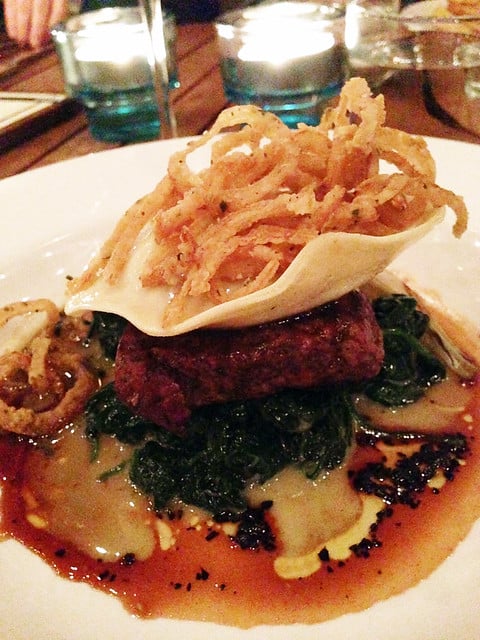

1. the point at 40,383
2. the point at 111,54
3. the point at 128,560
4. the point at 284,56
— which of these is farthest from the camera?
the point at 111,54

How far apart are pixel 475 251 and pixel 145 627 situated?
2448mm

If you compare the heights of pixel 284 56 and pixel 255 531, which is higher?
pixel 284 56

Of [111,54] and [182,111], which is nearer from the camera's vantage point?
[111,54]

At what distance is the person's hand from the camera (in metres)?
7.36

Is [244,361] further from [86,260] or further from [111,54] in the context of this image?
[111,54]

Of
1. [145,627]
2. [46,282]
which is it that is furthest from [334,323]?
[46,282]

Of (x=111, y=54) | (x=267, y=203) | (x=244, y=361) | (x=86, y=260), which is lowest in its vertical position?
(x=86, y=260)

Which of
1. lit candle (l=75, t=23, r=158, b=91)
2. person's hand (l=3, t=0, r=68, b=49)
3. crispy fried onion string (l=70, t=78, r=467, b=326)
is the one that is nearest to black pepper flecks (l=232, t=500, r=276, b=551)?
crispy fried onion string (l=70, t=78, r=467, b=326)

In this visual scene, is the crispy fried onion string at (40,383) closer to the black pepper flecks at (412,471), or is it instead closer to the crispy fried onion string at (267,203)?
the crispy fried onion string at (267,203)

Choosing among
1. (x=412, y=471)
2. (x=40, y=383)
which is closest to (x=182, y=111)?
(x=40, y=383)

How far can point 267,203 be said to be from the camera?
7.31ft

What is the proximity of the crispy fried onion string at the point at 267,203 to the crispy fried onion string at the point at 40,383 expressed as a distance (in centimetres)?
73

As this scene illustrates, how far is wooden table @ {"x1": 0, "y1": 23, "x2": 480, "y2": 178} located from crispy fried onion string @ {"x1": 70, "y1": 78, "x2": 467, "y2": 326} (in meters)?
2.28

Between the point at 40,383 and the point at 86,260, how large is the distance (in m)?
0.94
